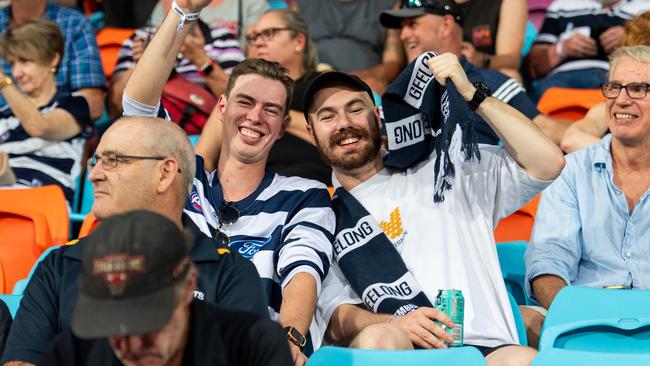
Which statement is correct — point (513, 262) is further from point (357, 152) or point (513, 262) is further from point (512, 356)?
point (512, 356)

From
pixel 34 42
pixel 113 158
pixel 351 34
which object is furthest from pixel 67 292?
pixel 351 34

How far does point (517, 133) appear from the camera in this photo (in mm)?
3449

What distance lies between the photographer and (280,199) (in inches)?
146

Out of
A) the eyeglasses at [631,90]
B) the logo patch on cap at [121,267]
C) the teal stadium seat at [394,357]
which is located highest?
the logo patch on cap at [121,267]

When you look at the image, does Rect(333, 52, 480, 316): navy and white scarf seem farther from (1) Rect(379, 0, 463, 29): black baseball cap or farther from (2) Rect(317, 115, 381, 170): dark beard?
(1) Rect(379, 0, 463, 29): black baseball cap

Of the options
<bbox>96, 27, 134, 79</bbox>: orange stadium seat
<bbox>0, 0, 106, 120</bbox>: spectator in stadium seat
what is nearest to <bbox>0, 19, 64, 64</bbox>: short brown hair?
<bbox>0, 0, 106, 120</bbox>: spectator in stadium seat

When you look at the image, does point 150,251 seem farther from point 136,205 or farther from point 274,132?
point 274,132

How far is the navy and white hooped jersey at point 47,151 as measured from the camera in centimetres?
511

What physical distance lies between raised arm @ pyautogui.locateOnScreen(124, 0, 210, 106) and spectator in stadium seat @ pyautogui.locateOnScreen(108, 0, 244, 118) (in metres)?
1.87

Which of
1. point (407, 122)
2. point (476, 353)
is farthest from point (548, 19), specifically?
point (476, 353)

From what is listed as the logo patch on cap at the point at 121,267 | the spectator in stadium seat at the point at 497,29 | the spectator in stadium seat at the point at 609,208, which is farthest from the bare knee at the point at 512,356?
the spectator in stadium seat at the point at 497,29

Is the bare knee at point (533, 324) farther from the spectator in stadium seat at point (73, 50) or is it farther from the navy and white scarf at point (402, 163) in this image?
the spectator in stadium seat at point (73, 50)

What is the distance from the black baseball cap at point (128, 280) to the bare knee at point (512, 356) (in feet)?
4.59

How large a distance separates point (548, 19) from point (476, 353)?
3887 millimetres
